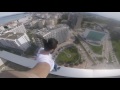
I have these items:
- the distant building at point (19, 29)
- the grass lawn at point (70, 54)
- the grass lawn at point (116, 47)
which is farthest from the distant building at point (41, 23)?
the grass lawn at point (116, 47)

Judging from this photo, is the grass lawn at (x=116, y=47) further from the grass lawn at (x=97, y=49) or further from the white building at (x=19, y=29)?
the white building at (x=19, y=29)

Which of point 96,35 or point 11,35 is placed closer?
point 11,35

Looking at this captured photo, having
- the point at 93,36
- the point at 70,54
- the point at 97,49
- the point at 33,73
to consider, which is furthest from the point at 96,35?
the point at 33,73

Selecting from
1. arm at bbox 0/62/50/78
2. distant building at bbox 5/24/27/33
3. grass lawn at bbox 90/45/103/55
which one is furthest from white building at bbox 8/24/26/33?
arm at bbox 0/62/50/78

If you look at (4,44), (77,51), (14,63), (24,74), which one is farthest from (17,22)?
(24,74)

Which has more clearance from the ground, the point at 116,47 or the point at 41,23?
the point at 41,23

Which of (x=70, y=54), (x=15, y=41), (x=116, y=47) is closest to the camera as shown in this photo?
(x=15, y=41)

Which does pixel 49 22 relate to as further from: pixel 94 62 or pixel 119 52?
pixel 119 52

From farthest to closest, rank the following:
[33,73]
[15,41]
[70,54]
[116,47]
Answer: [70,54], [116,47], [15,41], [33,73]

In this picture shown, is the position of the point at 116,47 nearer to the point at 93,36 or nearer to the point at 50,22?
the point at 93,36

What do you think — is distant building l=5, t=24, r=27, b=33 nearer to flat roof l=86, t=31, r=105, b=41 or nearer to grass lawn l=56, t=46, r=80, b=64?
grass lawn l=56, t=46, r=80, b=64
